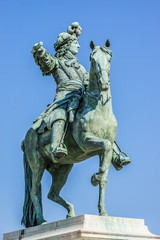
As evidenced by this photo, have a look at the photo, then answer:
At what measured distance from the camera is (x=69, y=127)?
1340 cm

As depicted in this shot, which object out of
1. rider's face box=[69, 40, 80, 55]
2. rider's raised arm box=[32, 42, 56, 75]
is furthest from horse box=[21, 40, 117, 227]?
rider's face box=[69, 40, 80, 55]

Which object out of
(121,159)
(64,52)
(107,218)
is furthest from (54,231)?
(64,52)

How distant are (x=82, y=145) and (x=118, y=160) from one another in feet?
3.11

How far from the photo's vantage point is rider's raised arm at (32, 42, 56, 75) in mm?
14078

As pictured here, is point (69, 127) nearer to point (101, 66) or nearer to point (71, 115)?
point (71, 115)

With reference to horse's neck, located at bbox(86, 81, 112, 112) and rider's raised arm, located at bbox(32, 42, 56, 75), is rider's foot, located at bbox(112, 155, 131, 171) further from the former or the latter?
rider's raised arm, located at bbox(32, 42, 56, 75)

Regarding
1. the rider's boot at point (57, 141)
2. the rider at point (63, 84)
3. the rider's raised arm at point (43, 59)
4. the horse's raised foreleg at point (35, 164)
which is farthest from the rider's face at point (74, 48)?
the rider's boot at point (57, 141)

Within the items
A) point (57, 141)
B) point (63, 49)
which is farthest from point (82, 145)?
point (63, 49)

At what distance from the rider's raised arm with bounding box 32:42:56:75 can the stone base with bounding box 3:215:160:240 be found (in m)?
3.54

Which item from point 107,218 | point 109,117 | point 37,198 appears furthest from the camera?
point 37,198

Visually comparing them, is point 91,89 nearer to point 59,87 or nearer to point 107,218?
point 59,87

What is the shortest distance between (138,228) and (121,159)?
160 cm

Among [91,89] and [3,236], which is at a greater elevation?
[91,89]

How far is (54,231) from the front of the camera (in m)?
12.4
